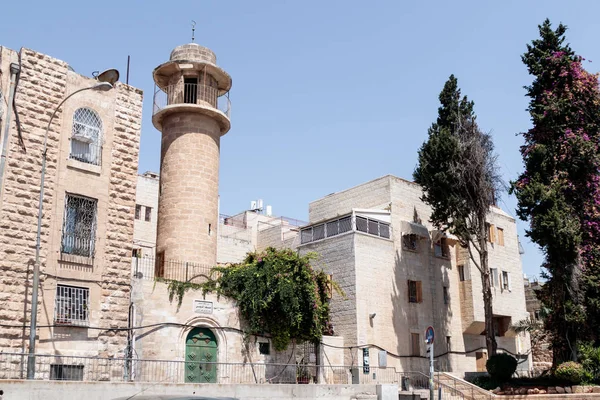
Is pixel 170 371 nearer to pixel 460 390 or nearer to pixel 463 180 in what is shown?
pixel 460 390

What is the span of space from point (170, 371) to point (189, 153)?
952 centimetres

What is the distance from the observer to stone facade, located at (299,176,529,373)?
3035 cm

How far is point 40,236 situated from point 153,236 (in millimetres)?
21323

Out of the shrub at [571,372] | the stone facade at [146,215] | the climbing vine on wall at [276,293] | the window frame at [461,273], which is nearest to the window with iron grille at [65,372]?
the climbing vine on wall at [276,293]

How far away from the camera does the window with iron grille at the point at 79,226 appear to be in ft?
66.3

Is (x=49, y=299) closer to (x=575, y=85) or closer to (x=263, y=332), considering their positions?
(x=263, y=332)

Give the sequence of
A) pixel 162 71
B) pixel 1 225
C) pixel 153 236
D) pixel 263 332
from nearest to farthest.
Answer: pixel 1 225 → pixel 263 332 → pixel 162 71 → pixel 153 236

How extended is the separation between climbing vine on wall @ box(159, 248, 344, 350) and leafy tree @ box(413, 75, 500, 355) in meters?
9.34

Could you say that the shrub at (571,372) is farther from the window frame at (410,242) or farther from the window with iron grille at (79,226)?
the window with iron grille at (79,226)

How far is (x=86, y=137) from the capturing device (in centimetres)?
2119

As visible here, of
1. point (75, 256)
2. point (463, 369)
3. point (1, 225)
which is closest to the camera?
point (1, 225)

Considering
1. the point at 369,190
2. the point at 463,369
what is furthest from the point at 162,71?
the point at 463,369

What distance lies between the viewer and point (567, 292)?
92.6ft

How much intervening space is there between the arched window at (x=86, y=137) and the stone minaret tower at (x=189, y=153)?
5.00 metres
